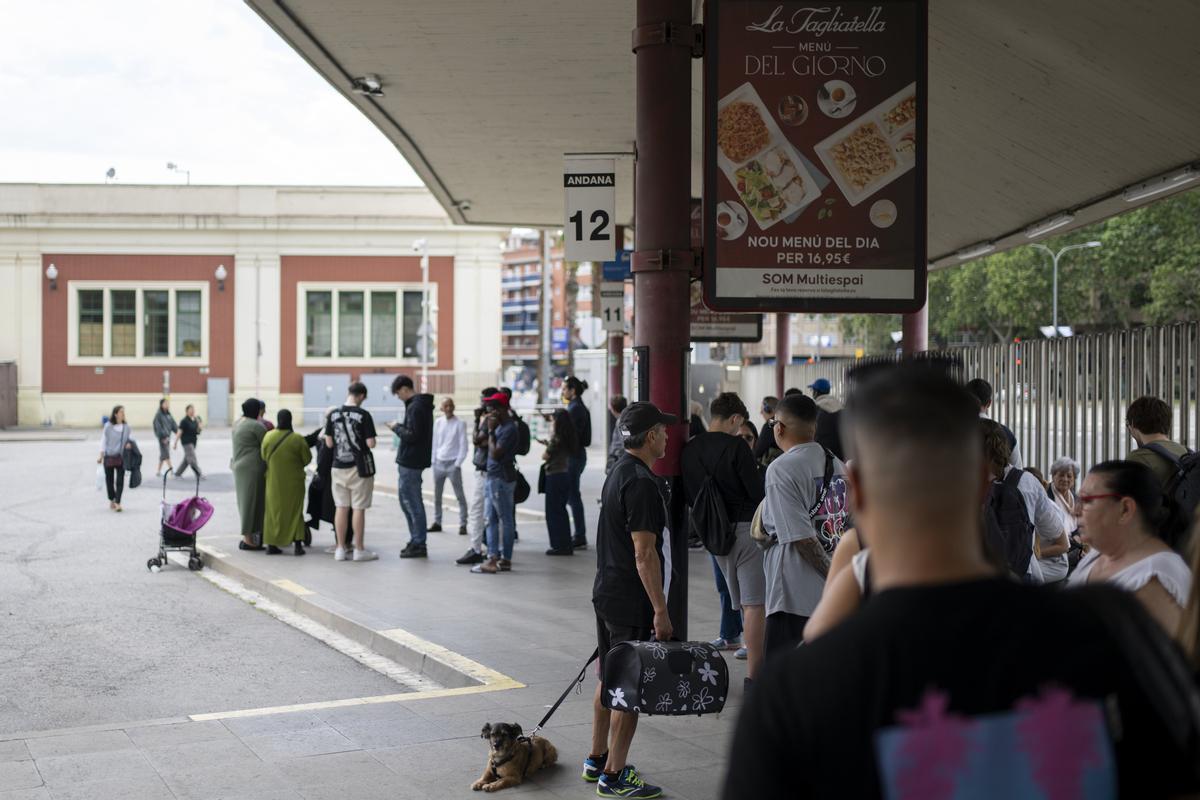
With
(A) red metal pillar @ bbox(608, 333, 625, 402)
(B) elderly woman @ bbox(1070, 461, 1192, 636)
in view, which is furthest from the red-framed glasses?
(A) red metal pillar @ bbox(608, 333, 625, 402)

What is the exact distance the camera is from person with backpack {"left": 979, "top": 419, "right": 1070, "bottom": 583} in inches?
239

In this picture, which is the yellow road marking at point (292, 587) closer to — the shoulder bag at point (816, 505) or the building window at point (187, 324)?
the shoulder bag at point (816, 505)

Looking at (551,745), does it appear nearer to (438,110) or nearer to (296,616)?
(296,616)

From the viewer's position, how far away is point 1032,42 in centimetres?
944

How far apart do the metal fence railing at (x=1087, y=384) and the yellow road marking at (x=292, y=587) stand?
6.29 metres

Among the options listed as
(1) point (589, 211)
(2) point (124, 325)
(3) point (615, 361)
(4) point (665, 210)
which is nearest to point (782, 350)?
(3) point (615, 361)

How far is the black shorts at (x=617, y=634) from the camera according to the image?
5.88 metres

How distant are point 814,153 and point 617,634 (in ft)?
9.58

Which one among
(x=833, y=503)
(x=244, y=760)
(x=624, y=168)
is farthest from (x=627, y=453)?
(x=624, y=168)

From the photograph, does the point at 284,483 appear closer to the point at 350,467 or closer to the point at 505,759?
the point at 350,467

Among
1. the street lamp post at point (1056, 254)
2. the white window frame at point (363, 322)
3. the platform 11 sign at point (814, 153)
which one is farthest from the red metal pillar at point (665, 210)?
the white window frame at point (363, 322)

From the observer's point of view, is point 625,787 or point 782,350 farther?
point 782,350

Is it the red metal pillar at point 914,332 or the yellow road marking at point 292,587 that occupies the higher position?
the red metal pillar at point 914,332

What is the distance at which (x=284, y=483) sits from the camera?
14.6 meters
